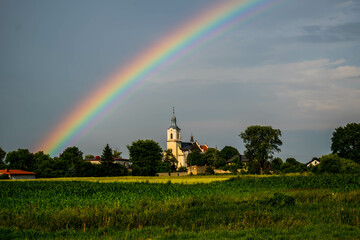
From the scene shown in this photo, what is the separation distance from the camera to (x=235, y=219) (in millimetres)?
18391

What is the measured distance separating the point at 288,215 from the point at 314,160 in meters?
118

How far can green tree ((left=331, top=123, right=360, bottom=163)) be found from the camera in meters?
95.4

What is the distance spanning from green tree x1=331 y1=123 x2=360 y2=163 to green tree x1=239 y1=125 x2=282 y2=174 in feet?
51.3

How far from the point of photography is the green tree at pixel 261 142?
107 m

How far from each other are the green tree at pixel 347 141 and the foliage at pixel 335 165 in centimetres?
1748

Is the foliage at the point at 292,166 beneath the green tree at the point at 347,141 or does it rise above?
beneath

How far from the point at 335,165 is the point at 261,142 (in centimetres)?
3185

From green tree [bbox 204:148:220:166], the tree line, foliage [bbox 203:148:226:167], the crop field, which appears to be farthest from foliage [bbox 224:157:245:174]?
the crop field

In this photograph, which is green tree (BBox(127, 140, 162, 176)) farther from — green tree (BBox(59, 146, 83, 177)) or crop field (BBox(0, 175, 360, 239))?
crop field (BBox(0, 175, 360, 239))

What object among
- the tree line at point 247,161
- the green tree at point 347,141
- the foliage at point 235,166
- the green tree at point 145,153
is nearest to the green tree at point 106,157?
the tree line at point 247,161

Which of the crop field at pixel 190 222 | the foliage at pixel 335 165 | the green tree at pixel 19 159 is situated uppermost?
the green tree at pixel 19 159

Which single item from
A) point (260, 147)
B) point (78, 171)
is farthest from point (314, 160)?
point (78, 171)

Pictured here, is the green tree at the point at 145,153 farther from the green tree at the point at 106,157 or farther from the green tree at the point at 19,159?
the green tree at the point at 19,159

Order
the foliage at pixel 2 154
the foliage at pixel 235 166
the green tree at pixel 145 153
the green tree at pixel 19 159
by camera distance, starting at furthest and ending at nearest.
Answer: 1. the foliage at pixel 2 154
2. the green tree at pixel 19 159
3. the foliage at pixel 235 166
4. the green tree at pixel 145 153
